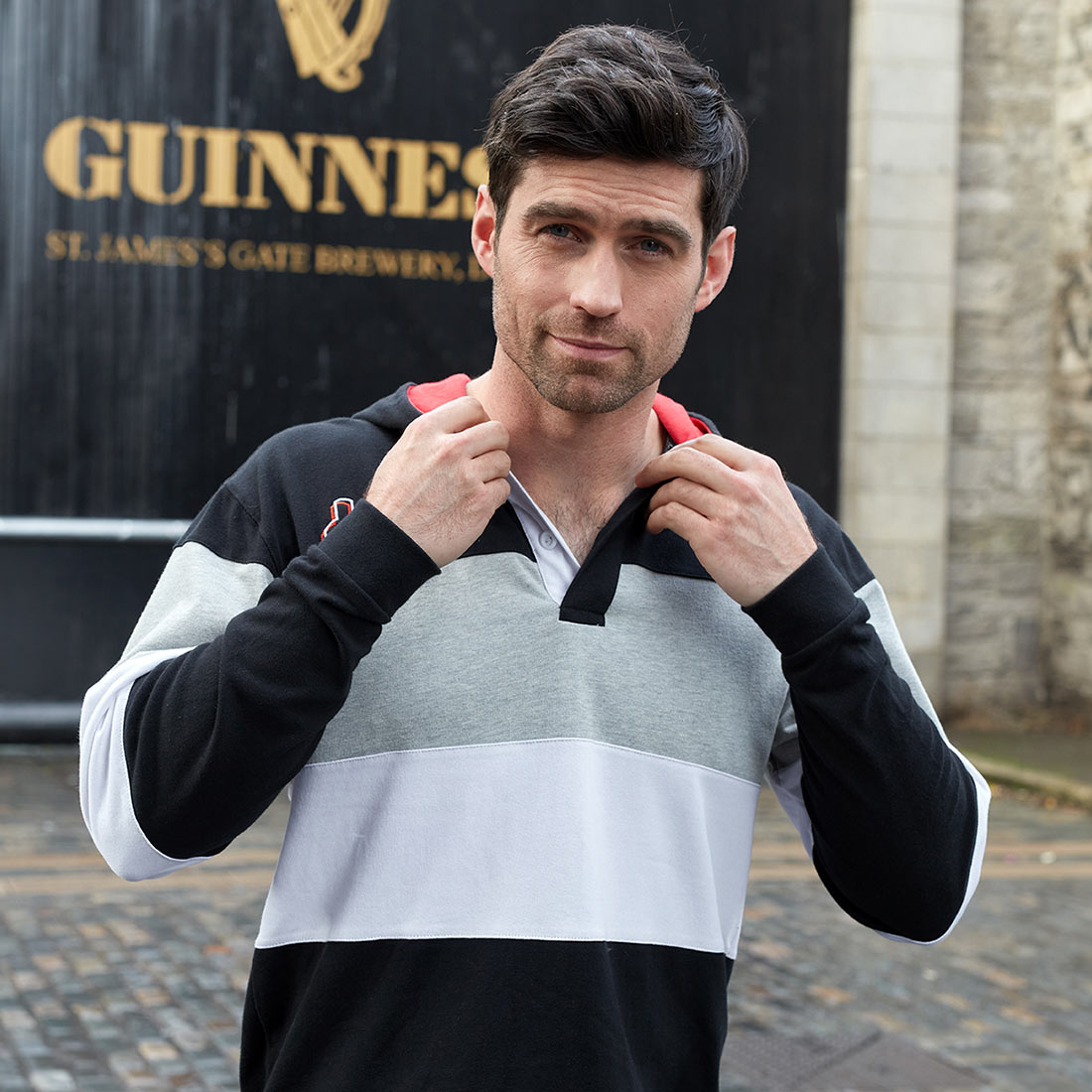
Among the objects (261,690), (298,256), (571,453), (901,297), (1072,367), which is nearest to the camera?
(261,690)

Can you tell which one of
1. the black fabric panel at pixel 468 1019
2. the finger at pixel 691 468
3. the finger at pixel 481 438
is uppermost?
the finger at pixel 481 438

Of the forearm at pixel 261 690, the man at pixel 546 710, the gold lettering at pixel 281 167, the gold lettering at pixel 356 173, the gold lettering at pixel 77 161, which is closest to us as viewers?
the forearm at pixel 261 690

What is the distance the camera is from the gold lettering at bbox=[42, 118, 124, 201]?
9305 millimetres

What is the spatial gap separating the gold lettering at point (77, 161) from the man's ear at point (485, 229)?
25.5 feet

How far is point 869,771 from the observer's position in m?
1.88

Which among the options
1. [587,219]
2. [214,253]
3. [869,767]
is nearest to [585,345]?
[587,219]

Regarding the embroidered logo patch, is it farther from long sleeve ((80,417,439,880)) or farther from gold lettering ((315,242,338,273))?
gold lettering ((315,242,338,273))

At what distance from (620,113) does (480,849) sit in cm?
87

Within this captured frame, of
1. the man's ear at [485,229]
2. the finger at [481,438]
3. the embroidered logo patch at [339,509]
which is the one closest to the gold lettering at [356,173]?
the man's ear at [485,229]

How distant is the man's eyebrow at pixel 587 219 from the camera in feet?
6.33

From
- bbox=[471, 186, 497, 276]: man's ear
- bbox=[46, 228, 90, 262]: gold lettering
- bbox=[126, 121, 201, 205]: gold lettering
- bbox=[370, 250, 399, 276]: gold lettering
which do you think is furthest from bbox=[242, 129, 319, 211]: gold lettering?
bbox=[471, 186, 497, 276]: man's ear

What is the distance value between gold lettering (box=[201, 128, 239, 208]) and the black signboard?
1 cm

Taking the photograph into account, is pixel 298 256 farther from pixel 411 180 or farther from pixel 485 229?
pixel 485 229

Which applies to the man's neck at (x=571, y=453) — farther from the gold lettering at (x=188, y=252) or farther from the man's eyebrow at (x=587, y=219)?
the gold lettering at (x=188, y=252)
